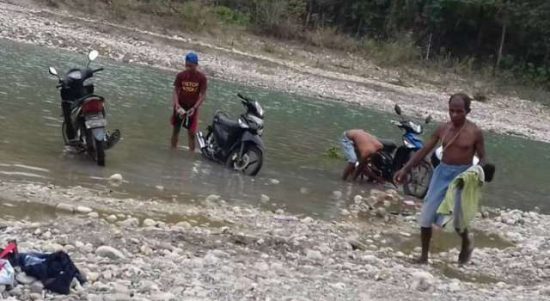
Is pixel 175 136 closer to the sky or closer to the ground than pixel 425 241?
closer to the ground

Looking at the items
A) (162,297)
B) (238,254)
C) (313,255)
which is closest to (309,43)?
(313,255)

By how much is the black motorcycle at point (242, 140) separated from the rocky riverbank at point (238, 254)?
2.07 metres

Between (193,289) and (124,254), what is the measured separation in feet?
2.96

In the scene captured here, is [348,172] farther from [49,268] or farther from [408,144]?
[49,268]

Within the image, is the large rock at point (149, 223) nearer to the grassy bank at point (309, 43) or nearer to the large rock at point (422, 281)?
the large rock at point (422, 281)

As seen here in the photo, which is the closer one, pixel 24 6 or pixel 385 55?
pixel 24 6

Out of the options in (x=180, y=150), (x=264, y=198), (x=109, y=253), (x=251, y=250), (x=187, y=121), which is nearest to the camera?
(x=109, y=253)

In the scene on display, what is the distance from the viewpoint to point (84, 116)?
10.3m

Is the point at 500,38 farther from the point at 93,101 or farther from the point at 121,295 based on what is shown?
the point at 121,295

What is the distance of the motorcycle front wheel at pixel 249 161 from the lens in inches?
455

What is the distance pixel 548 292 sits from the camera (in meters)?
6.89

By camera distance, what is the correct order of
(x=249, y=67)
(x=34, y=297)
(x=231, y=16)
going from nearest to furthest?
(x=34, y=297) → (x=249, y=67) → (x=231, y=16)

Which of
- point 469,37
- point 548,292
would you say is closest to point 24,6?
point 469,37

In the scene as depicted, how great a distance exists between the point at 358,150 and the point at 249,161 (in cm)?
181
